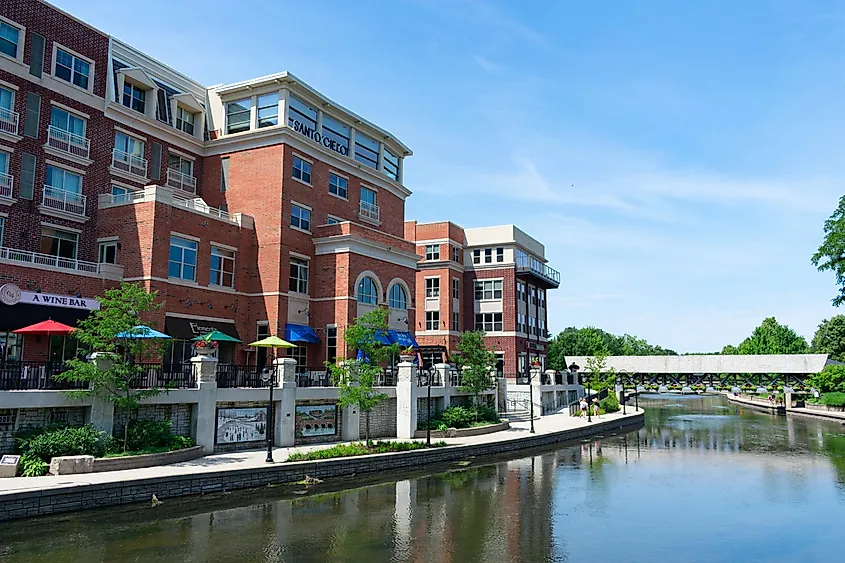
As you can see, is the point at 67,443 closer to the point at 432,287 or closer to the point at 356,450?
the point at 356,450

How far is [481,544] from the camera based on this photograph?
14922 millimetres

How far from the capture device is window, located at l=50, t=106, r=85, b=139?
2964cm

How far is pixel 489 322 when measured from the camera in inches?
2221

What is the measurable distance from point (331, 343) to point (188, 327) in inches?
295

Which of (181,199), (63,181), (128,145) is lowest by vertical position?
(181,199)

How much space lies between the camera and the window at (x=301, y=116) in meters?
35.1

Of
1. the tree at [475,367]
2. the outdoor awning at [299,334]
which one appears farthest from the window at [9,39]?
the tree at [475,367]

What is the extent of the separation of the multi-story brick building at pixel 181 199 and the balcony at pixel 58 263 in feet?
0.22

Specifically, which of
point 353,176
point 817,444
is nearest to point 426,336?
point 353,176

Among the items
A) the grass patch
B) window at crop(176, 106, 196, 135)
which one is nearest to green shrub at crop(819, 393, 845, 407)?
the grass patch

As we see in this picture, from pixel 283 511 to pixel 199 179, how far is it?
23.9 m

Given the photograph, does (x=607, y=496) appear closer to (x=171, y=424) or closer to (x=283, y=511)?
(x=283, y=511)

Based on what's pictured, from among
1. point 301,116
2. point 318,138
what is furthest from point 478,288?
point 301,116

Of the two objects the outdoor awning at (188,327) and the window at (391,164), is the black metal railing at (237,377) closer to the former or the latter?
the outdoor awning at (188,327)
